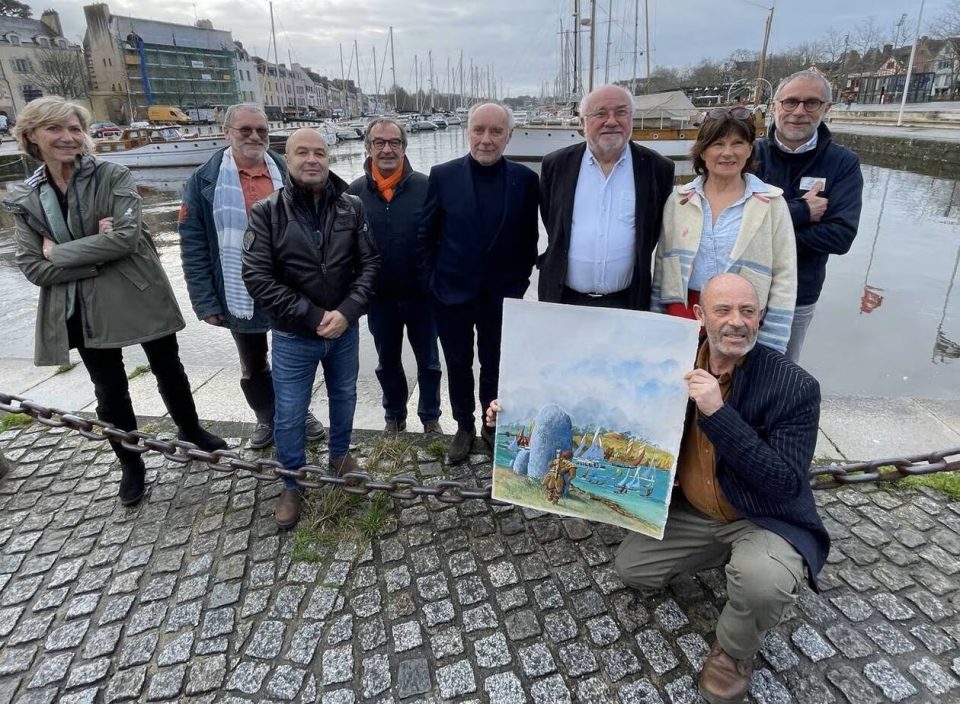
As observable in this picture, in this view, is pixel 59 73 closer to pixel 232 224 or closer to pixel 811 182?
pixel 232 224

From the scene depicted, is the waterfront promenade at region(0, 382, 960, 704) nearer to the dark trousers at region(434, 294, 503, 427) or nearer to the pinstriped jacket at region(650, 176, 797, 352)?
the dark trousers at region(434, 294, 503, 427)

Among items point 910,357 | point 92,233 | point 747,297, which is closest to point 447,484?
point 747,297

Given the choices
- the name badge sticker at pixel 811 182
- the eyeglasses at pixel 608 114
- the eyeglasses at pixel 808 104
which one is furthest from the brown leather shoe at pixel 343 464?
the eyeglasses at pixel 808 104

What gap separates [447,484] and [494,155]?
1815mm

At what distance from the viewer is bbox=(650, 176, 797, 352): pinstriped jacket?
246cm

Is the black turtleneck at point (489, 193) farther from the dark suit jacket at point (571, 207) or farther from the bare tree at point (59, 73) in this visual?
the bare tree at point (59, 73)

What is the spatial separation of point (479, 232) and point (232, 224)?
1.52m

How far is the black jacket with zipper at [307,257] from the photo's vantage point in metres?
2.79

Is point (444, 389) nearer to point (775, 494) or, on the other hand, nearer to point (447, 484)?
point (447, 484)

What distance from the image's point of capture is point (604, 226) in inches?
110

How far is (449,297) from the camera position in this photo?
3279mm

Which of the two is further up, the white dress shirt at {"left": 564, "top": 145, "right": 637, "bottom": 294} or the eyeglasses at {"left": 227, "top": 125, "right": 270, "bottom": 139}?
the eyeglasses at {"left": 227, "top": 125, "right": 270, "bottom": 139}

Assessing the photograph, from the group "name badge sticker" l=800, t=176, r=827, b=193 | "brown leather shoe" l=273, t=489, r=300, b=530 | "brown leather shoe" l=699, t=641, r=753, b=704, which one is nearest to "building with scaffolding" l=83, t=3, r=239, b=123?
"brown leather shoe" l=273, t=489, r=300, b=530

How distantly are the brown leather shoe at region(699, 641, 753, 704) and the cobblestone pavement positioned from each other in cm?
8
